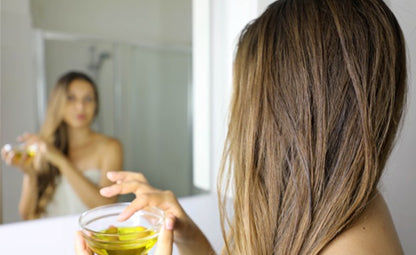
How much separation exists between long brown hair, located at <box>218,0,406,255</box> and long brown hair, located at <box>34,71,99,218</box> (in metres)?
0.53

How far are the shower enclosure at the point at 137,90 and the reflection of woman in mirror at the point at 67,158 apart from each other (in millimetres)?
65

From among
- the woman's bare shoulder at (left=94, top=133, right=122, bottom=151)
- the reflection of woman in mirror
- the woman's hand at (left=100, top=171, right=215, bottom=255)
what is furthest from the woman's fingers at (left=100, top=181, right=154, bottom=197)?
the woman's bare shoulder at (left=94, top=133, right=122, bottom=151)

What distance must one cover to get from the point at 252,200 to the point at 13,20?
2.69 ft

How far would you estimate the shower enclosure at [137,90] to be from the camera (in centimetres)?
124

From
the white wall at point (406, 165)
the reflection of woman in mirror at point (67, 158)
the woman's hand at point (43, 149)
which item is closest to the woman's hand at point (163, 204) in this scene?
the reflection of woman in mirror at point (67, 158)

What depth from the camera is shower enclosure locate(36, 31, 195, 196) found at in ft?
4.08

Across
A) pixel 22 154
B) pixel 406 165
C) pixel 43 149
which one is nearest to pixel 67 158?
pixel 43 149

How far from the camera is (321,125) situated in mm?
461

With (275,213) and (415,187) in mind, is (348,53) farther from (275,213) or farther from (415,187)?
(415,187)

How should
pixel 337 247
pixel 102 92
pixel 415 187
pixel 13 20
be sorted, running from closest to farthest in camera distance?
1. pixel 337 247
2. pixel 13 20
3. pixel 415 187
4. pixel 102 92

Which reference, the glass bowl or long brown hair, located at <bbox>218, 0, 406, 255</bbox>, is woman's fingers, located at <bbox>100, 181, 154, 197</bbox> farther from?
long brown hair, located at <bbox>218, 0, 406, 255</bbox>

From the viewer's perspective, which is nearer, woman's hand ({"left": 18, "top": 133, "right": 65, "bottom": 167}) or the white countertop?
the white countertop

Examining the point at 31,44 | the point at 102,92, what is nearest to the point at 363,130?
the point at 31,44

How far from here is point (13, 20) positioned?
907mm
